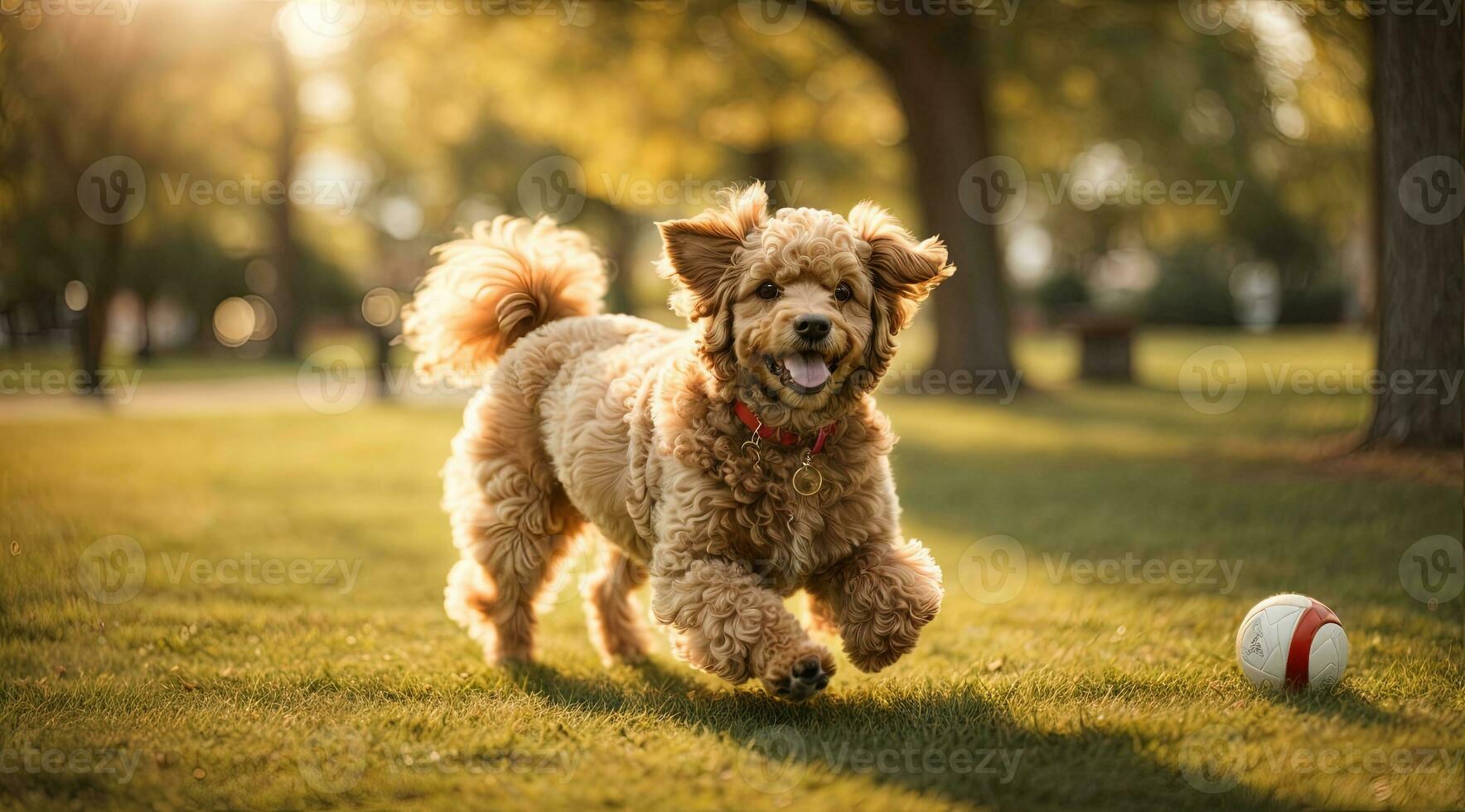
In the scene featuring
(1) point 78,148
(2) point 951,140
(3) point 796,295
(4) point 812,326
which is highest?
(1) point 78,148

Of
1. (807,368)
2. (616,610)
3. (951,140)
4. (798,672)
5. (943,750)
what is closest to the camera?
(943,750)

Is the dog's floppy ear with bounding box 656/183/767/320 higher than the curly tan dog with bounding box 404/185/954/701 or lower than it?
higher

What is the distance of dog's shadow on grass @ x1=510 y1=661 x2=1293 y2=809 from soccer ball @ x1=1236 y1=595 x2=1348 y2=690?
2.49ft

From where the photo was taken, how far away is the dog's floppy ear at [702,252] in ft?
14.0

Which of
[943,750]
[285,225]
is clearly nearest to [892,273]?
[943,750]

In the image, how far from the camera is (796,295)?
13.4ft

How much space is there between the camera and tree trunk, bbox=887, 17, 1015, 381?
51.7 feet

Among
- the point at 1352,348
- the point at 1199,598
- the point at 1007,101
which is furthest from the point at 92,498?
the point at 1352,348

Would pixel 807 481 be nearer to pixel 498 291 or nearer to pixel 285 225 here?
pixel 498 291

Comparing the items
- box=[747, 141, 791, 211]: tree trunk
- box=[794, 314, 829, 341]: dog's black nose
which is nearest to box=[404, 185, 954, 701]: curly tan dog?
box=[794, 314, 829, 341]: dog's black nose

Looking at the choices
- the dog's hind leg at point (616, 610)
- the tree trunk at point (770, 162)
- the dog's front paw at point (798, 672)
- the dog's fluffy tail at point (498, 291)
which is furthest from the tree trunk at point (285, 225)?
the dog's front paw at point (798, 672)

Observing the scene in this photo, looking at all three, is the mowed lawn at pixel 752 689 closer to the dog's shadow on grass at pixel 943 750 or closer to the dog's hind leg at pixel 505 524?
the dog's shadow on grass at pixel 943 750

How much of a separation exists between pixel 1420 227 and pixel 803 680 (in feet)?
25.1

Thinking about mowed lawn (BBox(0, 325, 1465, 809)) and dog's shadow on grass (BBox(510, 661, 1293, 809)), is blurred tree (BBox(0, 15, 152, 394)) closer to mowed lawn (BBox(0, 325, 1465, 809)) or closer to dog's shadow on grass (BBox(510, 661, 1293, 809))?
mowed lawn (BBox(0, 325, 1465, 809))
